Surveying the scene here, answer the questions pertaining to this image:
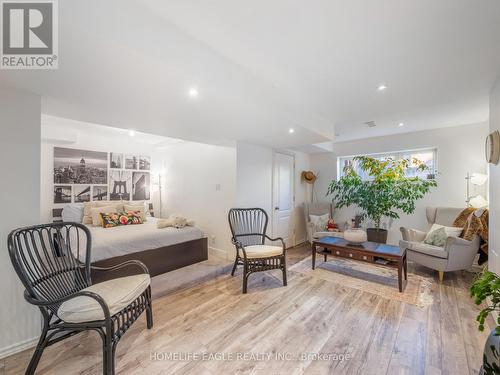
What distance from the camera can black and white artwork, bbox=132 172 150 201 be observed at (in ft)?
16.2

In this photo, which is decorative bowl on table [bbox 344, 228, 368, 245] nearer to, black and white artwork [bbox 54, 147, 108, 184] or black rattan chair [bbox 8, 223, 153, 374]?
black rattan chair [bbox 8, 223, 153, 374]

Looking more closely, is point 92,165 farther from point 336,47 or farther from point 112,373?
point 336,47

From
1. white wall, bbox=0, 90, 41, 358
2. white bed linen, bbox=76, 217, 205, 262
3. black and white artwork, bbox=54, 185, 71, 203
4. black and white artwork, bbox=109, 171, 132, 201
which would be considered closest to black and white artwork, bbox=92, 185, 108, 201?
black and white artwork, bbox=109, 171, 132, 201

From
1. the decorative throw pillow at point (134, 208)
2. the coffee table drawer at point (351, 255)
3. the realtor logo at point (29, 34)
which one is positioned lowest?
the coffee table drawer at point (351, 255)

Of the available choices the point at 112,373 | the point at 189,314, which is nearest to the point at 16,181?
the point at 112,373

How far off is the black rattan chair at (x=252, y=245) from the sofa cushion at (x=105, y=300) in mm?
1276

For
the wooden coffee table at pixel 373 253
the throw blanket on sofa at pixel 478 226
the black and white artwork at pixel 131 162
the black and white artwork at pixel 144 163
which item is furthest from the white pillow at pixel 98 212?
the throw blanket on sofa at pixel 478 226

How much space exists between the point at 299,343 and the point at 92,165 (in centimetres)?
473

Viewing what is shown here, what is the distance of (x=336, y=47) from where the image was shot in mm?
1643

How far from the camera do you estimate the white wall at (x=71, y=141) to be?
12.0 ft

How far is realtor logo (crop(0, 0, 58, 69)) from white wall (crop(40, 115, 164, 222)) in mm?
2546

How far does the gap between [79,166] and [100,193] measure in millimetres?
633

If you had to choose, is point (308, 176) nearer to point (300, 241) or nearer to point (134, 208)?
point (300, 241)

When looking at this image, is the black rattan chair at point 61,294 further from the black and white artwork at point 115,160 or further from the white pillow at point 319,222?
the white pillow at point 319,222
